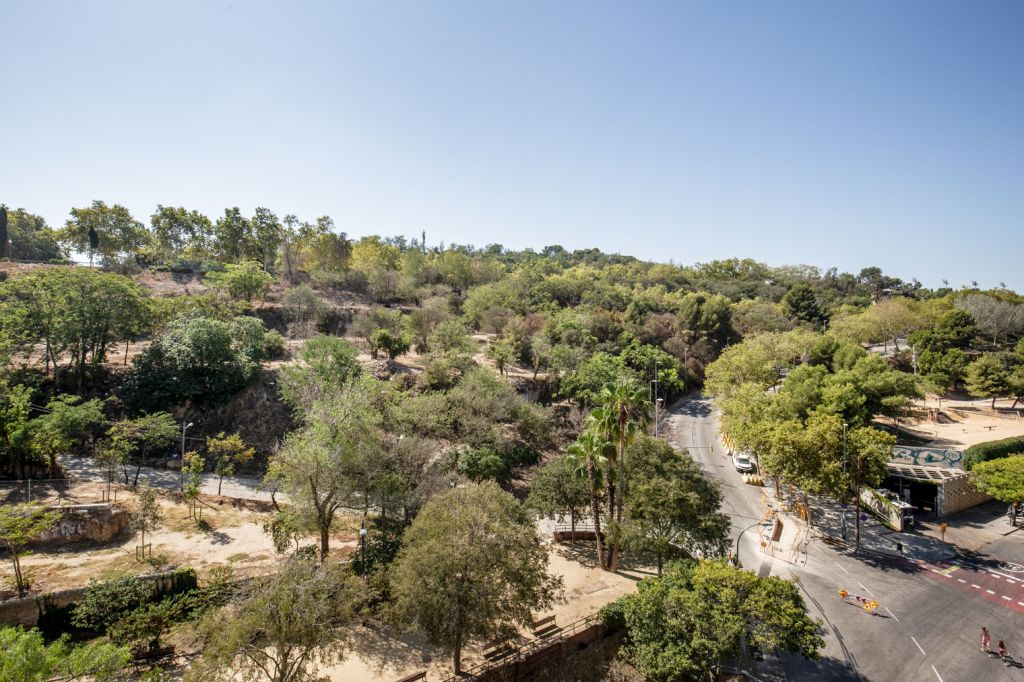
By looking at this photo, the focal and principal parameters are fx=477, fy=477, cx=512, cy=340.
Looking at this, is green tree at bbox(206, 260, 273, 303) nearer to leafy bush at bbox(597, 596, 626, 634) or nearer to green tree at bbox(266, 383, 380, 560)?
green tree at bbox(266, 383, 380, 560)

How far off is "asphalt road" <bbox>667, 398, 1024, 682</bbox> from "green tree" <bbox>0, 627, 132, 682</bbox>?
22.8m

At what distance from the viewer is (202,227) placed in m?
71.2

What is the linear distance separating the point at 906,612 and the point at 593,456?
16.2 meters

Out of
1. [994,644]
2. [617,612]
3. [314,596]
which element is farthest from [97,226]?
[994,644]

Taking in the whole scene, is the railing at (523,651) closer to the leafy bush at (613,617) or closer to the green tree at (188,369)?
the leafy bush at (613,617)

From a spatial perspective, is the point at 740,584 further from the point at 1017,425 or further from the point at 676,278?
the point at 676,278

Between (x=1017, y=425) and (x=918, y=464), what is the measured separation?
21.9 meters

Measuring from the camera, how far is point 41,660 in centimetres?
1152

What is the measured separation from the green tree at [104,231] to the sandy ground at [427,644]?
73.2 metres

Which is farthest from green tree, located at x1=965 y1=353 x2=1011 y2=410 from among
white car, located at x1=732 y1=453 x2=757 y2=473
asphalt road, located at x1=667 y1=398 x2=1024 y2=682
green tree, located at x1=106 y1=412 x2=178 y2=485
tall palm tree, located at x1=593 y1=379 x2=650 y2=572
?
green tree, located at x1=106 y1=412 x2=178 y2=485

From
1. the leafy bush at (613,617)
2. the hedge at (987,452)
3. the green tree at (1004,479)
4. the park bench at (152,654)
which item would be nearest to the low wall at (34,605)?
the park bench at (152,654)

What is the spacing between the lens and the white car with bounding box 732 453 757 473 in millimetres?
41344

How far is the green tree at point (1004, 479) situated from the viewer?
3095 cm

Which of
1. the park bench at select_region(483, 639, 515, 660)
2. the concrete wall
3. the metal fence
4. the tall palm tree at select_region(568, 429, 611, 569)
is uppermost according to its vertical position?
the tall palm tree at select_region(568, 429, 611, 569)
